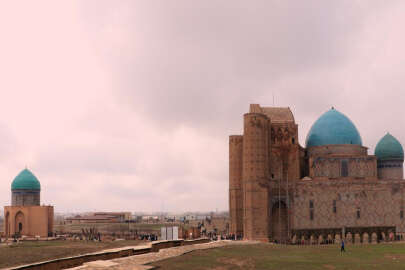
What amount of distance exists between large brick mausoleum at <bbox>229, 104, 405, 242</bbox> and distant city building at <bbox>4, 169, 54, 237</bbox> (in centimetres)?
2666

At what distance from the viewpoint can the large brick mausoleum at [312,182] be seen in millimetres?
64312

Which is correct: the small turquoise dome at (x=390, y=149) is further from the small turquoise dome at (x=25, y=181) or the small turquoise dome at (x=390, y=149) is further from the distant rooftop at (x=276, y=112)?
the small turquoise dome at (x=25, y=181)

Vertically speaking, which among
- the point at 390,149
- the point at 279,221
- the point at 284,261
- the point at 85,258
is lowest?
the point at 284,261

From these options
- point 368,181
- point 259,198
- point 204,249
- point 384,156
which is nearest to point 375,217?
point 368,181

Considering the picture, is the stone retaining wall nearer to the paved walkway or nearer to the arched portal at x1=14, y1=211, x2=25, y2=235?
the paved walkway

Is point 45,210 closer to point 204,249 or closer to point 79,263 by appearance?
point 204,249

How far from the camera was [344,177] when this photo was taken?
230 ft

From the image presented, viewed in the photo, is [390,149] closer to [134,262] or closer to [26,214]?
[26,214]

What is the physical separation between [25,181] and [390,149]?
5233cm

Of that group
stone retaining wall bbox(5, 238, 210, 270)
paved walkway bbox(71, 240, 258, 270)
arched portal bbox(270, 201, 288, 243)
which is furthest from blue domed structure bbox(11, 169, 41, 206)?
paved walkway bbox(71, 240, 258, 270)

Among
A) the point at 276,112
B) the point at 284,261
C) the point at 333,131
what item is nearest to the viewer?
the point at 284,261

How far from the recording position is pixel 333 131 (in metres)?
72.6

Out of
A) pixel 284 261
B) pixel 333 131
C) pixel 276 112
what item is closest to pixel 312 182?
pixel 333 131

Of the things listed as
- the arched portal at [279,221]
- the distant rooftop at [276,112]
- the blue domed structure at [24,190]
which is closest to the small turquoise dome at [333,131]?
the distant rooftop at [276,112]
